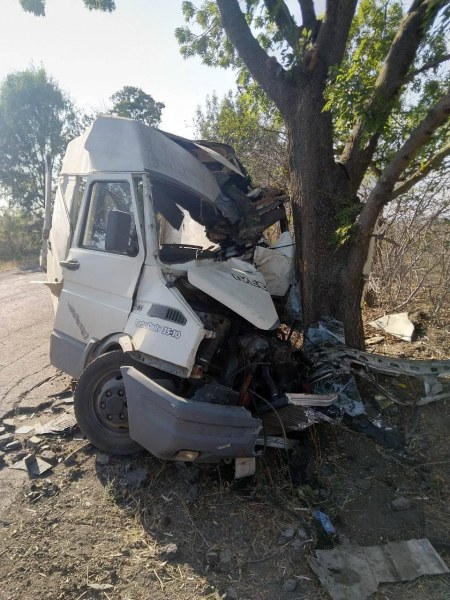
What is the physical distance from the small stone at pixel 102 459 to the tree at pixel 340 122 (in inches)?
99.6

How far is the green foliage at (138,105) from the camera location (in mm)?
25266

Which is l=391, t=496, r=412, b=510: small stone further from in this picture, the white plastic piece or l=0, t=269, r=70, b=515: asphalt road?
l=0, t=269, r=70, b=515: asphalt road

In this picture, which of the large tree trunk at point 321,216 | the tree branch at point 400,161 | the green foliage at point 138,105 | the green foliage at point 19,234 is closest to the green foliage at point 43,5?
the large tree trunk at point 321,216

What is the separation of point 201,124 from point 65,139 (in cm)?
937

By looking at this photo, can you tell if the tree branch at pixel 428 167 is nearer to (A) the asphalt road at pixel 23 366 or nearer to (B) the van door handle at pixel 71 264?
(B) the van door handle at pixel 71 264

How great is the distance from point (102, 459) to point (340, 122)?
3761 mm

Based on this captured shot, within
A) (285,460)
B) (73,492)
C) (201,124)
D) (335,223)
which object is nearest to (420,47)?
(335,223)

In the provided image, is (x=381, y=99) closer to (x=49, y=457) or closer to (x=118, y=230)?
(x=118, y=230)

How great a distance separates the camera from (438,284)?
261 inches

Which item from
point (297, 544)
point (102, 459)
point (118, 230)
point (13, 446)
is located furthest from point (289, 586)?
point (118, 230)

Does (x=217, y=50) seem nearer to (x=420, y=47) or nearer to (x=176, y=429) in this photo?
(x=420, y=47)

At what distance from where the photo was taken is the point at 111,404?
3.54m

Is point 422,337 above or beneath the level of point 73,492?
above

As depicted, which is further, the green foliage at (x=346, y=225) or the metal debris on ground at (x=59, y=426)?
the green foliage at (x=346, y=225)
